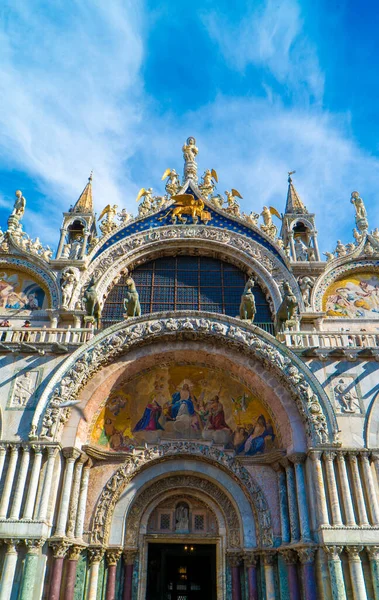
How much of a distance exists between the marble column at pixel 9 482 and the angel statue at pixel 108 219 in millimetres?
9240

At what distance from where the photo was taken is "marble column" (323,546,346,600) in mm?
9938

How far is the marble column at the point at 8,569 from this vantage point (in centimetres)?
1002

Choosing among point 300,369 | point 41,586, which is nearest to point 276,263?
point 300,369

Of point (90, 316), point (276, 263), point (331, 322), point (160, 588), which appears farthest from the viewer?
point (276, 263)

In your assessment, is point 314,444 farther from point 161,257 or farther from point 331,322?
point 161,257

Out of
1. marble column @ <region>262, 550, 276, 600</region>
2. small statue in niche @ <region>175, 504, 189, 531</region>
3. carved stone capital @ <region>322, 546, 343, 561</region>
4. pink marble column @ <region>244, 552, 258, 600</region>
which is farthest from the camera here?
small statue in niche @ <region>175, 504, 189, 531</region>

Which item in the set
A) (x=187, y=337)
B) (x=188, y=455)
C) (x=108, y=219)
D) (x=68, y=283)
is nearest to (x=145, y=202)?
(x=108, y=219)

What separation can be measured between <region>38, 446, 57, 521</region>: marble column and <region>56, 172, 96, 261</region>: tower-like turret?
7.75m

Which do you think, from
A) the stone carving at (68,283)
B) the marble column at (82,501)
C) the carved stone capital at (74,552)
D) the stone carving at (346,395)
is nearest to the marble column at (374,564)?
the stone carving at (346,395)

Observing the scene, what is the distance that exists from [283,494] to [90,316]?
7.40 meters

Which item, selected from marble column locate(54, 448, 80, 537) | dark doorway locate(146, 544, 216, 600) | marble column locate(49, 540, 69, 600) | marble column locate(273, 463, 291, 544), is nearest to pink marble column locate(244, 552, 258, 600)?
marble column locate(273, 463, 291, 544)

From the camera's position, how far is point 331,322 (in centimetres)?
1617

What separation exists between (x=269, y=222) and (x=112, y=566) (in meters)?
13.0

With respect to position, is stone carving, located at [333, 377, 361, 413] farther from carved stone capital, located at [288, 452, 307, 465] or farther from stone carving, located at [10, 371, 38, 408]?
stone carving, located at [10, 371, 38, 408]
